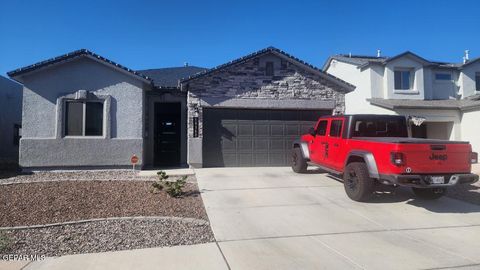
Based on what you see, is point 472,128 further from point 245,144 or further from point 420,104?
point 245,144

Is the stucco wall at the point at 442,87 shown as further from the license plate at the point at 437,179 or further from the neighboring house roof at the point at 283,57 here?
the license plate at the point at 437,179

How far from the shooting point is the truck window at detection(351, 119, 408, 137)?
8.58m

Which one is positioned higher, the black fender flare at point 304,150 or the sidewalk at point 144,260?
the black fender flare at point 304,150

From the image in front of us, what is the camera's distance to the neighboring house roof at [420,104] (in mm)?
16844

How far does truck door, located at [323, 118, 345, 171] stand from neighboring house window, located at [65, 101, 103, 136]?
7.94 metres

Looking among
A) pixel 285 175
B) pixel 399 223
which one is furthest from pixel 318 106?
pixel 399 223

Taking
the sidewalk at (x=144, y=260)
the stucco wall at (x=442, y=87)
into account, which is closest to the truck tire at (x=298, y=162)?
the sidewalk at (x=144, y=260)

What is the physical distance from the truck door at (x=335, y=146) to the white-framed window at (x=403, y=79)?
40.3ft

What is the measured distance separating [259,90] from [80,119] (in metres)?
6.76

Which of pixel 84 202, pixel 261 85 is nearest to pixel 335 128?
pixel 261 85

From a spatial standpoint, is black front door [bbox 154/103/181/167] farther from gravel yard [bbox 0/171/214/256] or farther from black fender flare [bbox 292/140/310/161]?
black fender flare [bbox 292/140/310/161]

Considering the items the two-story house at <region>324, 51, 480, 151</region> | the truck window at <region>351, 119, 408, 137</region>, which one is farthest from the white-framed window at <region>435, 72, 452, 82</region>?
the truck window at <region>351, 119, 408, 137</region>

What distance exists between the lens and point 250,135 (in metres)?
13.5

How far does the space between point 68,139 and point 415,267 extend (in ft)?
36.8
